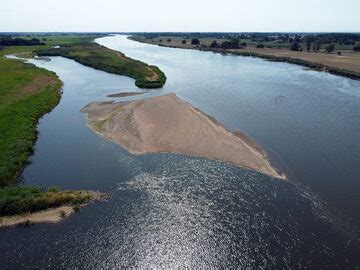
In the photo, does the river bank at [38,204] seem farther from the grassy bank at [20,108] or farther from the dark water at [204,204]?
the grassy bank at [20,108]

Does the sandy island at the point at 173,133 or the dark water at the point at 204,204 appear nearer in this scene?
the dark water at the point at 204,204

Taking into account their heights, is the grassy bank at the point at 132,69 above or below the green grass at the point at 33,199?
below

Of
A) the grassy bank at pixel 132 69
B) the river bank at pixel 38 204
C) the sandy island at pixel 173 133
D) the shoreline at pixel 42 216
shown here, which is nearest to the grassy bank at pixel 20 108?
the river bank at pixel 38 204

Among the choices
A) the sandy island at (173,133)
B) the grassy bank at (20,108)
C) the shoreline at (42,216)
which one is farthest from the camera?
the sandy island at (173,133)

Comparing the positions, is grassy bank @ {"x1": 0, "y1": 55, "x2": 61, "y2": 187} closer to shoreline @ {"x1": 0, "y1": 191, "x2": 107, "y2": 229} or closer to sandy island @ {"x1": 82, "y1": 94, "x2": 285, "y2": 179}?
shoreline @ {"x1": 0, "y1": 191, "x2": 107, "y2": 229}

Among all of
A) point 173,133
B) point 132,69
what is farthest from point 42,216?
point 132,69

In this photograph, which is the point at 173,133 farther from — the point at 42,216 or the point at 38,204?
the point at 42,216

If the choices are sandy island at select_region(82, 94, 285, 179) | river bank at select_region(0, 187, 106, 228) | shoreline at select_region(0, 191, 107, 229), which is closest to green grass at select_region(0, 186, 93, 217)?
river bank at select_region(0, 187, 106, 228)
